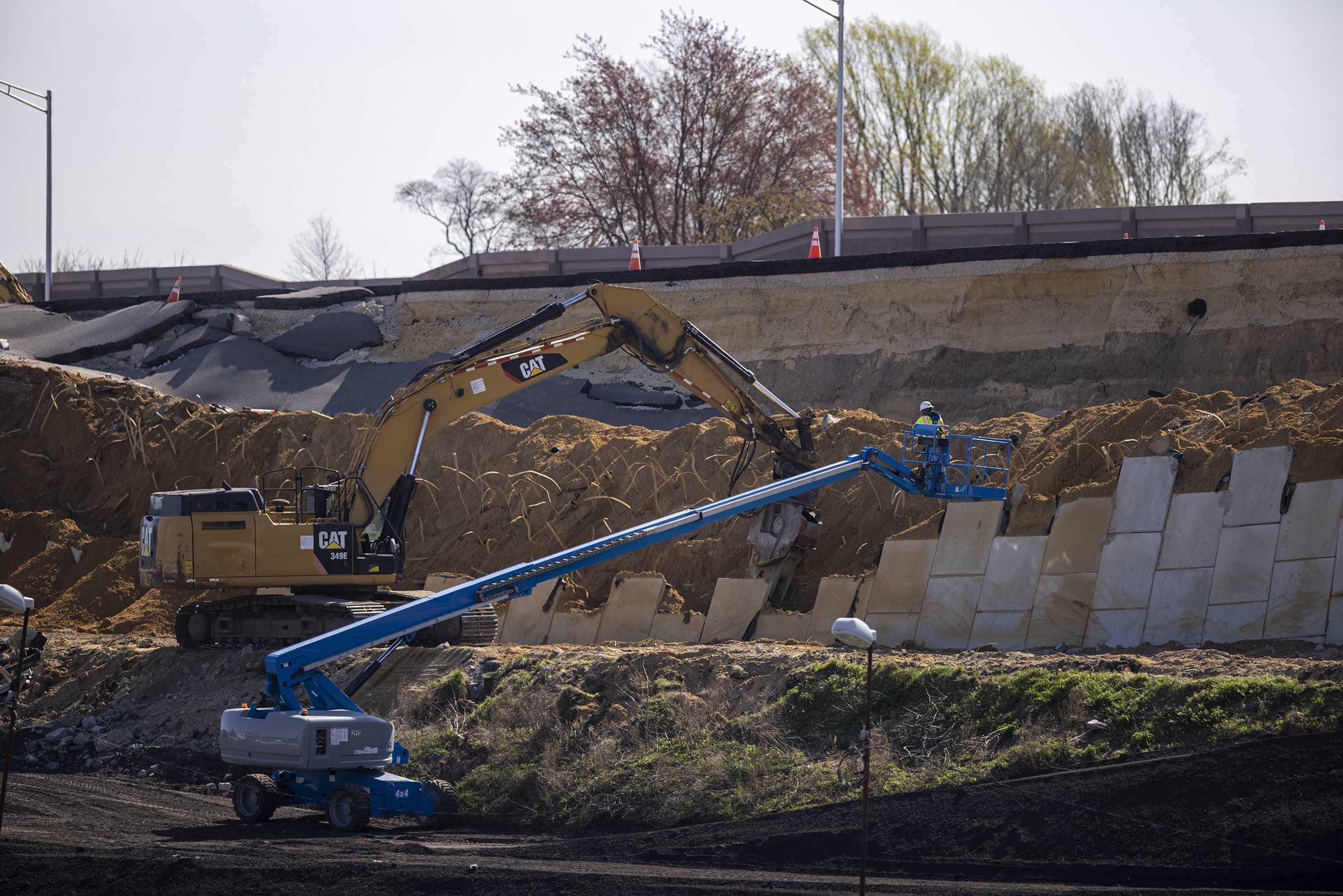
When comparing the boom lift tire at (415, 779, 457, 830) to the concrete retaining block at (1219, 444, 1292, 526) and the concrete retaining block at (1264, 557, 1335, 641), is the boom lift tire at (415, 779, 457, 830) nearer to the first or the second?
the concrete retaining block at (1264, 557, 1335, 641)

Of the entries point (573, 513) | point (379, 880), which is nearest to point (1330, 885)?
point (379, 880)

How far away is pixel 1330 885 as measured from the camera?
7566 millimetres

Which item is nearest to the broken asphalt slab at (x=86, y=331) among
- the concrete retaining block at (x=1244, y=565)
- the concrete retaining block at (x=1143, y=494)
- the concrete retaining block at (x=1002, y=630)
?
the concrete retaining block at (x=1002, y=630)

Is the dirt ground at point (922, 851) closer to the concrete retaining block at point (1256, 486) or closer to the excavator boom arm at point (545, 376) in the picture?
the concrete retaining block at point (1256, 486)

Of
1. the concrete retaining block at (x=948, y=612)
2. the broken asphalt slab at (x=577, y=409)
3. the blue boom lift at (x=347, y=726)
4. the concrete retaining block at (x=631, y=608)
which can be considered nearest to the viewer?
the blue boom lift at (x=347, y=726)

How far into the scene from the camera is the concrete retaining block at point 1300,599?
11.8 meters

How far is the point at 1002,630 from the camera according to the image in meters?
13.7

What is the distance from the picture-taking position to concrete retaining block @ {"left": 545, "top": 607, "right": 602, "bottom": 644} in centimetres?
1645

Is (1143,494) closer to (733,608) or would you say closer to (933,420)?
(933,420)

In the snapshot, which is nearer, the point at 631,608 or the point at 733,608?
the point at 733,608

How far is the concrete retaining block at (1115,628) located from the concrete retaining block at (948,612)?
1352 mm

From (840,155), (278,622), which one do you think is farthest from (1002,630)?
(840,155)

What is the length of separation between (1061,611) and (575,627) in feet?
21.8

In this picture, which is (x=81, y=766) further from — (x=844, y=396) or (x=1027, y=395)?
(x=1027, y=395)
